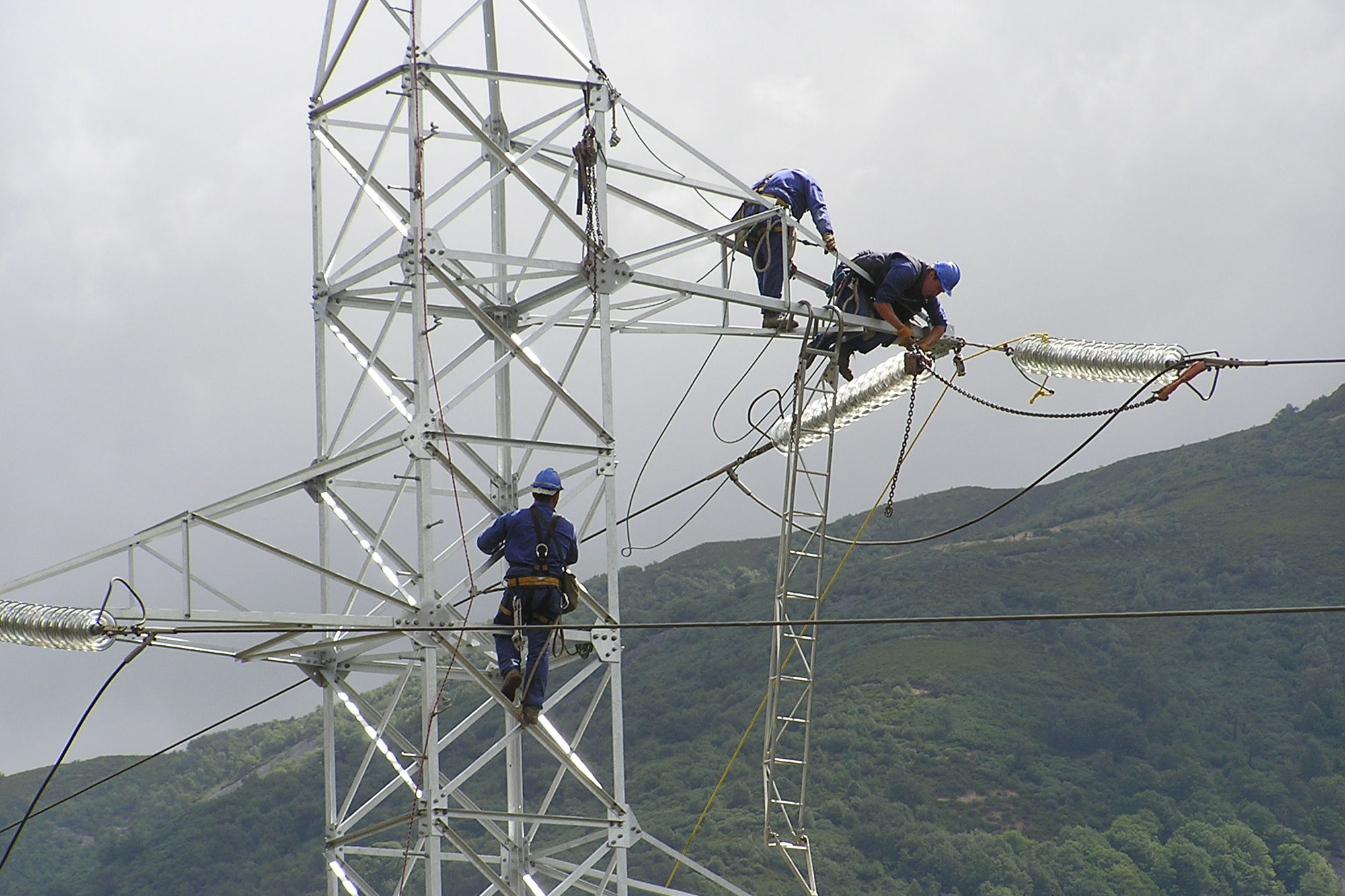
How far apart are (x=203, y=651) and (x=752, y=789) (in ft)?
288

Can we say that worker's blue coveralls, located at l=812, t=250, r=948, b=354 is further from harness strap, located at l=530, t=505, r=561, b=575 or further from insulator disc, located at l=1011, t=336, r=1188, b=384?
harness strap, located at l=530, t=505, r=561, b=575

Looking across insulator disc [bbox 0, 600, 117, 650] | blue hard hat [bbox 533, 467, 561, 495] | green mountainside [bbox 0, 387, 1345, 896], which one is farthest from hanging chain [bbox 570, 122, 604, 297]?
green mountainside [bbox 0, 387, 1345, 896]

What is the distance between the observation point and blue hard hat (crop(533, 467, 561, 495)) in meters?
12.8

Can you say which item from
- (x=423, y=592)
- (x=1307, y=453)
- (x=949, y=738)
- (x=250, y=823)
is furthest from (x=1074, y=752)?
(x=423, y=592)

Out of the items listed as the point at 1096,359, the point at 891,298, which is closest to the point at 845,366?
the point at 891,298

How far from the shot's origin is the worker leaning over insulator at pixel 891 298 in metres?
15.7

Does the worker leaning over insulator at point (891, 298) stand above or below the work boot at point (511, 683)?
above

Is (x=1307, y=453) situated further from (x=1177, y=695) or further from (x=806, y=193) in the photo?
(x=806, y=193)

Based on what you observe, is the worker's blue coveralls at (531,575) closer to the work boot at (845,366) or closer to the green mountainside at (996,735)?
the work boot at (845,366)

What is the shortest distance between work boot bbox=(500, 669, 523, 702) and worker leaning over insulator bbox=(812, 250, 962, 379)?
198 inches

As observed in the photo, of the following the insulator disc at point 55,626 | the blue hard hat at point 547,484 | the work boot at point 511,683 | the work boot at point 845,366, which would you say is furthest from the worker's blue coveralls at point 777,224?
the insulator disc at point 55,626

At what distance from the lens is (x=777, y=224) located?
14836mm

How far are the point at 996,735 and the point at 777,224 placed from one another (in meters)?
92.2

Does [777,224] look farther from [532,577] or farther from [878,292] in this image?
[532,577]
